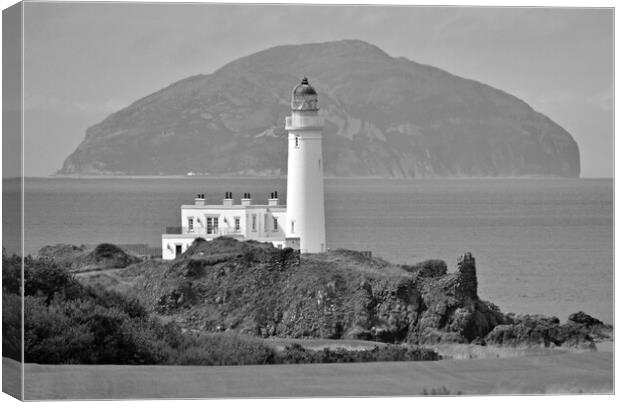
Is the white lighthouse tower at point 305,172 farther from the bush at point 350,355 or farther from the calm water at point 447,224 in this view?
the bush at point 350,355

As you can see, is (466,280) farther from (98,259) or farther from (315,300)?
(98,259)

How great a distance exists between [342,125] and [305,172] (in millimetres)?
38347

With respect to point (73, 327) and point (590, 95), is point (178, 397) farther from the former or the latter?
point (590, 95)

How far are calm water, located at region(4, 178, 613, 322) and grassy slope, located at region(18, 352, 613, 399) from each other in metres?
1.62

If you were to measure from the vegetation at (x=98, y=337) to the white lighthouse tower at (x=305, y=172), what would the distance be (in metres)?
8.90

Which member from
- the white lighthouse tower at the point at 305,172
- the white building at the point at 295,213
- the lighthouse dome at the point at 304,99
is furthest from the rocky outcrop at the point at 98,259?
the lighthouse dome at the point at 304,99

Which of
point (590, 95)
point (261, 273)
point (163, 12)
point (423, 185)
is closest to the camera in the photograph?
point (590, 95)

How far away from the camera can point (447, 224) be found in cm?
6631

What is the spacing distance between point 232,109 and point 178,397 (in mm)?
50923

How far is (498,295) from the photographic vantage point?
129ft

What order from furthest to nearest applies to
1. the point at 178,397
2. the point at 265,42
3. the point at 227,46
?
the point at 227,46 → the point at 265,42 → the point at 178,397

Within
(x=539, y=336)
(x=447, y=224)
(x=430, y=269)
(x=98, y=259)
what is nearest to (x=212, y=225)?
(x=98, y=259)

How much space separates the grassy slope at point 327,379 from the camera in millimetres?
16922

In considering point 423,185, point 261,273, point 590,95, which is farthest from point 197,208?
point 423,185
